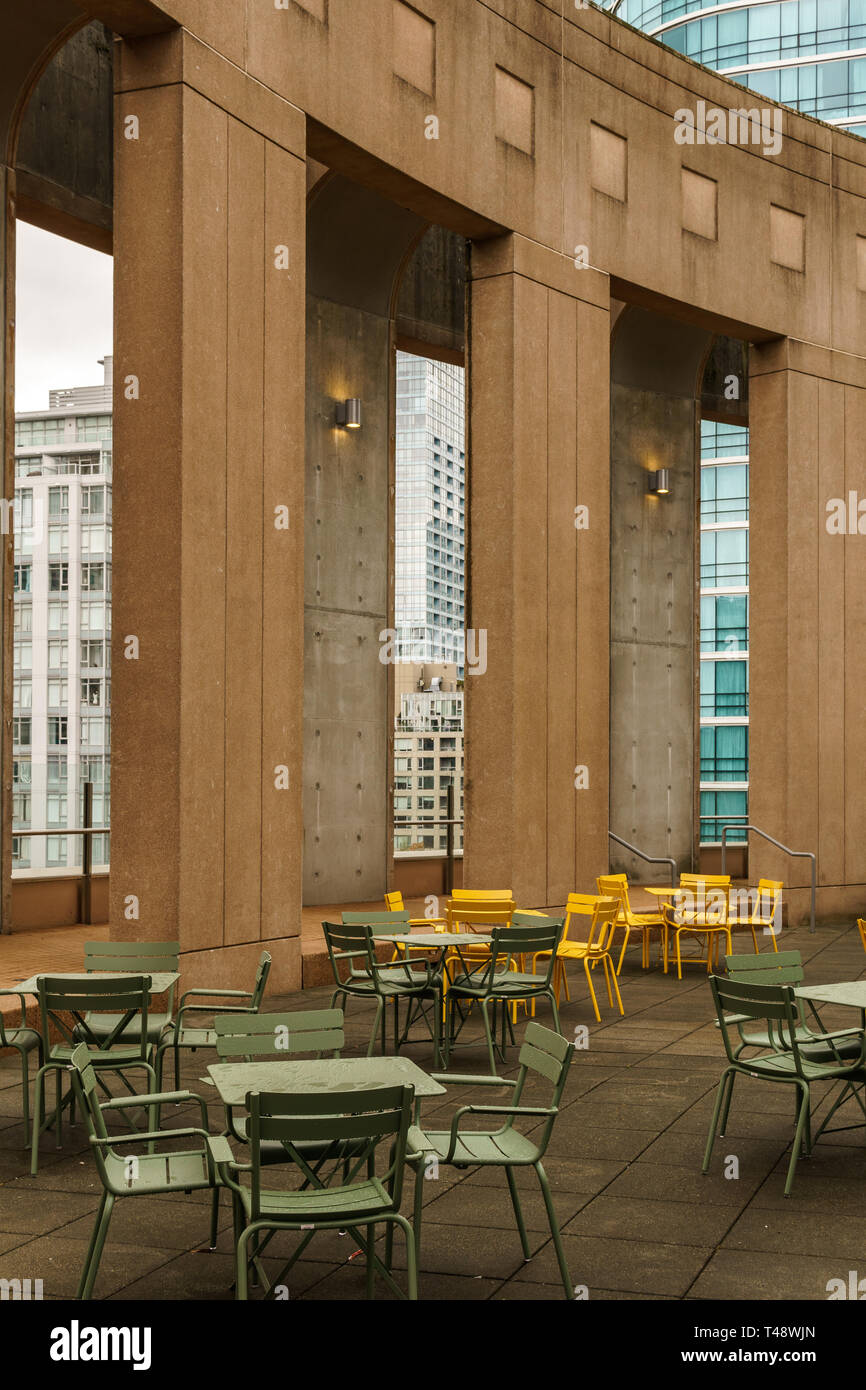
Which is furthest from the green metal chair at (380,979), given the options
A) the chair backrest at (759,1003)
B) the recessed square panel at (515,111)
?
the recessed square panel at (515,111)

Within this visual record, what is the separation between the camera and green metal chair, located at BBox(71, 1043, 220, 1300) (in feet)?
14.7

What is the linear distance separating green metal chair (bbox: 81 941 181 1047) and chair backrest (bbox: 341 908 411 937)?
164cm

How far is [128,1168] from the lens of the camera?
189 inches

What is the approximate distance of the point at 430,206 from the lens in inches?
527

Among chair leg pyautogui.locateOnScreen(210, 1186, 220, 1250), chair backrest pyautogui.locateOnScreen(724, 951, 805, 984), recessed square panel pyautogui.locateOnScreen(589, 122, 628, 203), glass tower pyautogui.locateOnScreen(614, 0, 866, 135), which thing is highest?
glass tower pyautogui.locateOnScreen(614, 0, 866, 135)

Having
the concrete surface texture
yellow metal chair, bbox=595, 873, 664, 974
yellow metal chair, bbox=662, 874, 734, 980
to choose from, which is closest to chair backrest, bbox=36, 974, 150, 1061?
the concrete surface texture

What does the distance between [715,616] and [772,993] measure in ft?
198

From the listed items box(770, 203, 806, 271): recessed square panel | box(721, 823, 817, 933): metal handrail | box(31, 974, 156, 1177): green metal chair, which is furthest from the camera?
box(770, 203, 806, 271): recessed square panel

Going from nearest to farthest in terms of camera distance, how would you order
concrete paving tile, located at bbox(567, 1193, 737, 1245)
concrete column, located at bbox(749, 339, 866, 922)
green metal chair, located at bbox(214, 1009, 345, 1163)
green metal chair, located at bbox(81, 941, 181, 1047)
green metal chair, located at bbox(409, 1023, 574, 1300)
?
1. green metal chair, located at bbox(409, 1023, 574, 1300)
2. concrete paving tile, located at bbox(567, 1193, 737, 1245)
3. green metal chair, located at bbox(214, 1009, 345, 1163)
4. green metal chair, located at bbox(81, 941, 181, 1047)
5. concrete column, located at bbox(749, 339, 866, 922)

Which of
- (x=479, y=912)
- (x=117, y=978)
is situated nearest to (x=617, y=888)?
(x=479, y=912)

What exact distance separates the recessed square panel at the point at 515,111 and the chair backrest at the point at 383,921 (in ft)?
27.0

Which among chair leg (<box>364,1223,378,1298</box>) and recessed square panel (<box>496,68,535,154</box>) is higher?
recessed square panel (<box>496,68,535,154</box>)

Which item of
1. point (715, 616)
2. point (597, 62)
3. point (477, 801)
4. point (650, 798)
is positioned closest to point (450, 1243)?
point (477, 801)

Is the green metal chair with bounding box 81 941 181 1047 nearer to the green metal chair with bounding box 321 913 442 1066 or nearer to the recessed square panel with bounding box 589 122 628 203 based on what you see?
the green metal chair with bounding box 321 913 442 1066
